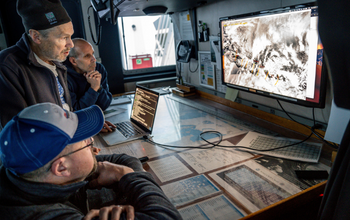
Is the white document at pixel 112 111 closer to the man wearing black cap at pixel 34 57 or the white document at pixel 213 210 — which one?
the man wearing black cap at pixel 34 57

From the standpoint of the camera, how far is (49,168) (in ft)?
1.80

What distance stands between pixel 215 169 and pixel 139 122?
70 cm

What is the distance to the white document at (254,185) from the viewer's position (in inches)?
30.4

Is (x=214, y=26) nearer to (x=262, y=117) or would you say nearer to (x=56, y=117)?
(x=262, y=117)

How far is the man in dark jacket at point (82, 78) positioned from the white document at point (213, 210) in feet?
3.71

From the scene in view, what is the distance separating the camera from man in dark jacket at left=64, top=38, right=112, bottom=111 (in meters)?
1.62

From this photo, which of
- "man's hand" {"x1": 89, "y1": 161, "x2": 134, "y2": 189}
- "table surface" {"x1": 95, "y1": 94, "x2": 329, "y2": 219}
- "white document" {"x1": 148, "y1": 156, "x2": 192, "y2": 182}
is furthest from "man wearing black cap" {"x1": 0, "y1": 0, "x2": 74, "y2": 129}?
"white document" {"x1": 148, "y1": 156, "x2": 192, "y2": 182}

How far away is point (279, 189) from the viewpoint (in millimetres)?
816

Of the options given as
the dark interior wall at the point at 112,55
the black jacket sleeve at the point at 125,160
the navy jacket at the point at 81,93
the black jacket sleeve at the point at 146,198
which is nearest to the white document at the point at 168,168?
the black jacket sleeve at the point at 125,160

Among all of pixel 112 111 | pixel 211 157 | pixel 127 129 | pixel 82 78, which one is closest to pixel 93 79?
pixel 82 78

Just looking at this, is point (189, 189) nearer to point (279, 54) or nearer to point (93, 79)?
point (279, 54)

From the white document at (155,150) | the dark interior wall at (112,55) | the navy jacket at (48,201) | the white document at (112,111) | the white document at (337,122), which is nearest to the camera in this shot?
the navy jacket at (48,201)

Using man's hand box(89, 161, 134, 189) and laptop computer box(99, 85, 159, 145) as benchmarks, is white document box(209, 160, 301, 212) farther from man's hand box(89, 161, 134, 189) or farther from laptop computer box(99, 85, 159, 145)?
laptop computer box(99, 85, 159, 145)

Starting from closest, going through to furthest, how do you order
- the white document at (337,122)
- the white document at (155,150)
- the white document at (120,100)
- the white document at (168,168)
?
the white document at (337,122)
the white document at (168,168)
the white document at (155,150)
the white document at (120,100)
